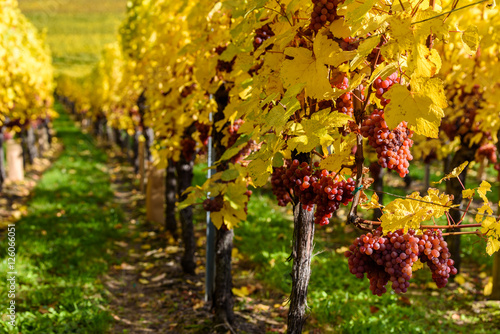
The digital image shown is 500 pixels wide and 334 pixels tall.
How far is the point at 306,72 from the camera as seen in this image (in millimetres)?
1586

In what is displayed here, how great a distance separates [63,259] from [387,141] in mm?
5201

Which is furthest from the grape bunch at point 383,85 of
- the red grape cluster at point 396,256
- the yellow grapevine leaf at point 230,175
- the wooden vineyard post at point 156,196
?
the wooden vineyard post at point 156,196

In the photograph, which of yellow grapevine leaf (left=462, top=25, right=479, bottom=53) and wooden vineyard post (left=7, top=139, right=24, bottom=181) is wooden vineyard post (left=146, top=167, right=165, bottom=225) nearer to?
wooden vineyard post (left=7, top=139, right=24, bottom=181)

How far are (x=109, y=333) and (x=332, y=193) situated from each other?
3.31m

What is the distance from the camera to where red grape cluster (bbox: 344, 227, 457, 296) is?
1.59 meters

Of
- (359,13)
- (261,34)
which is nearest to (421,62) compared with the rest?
(359,13)

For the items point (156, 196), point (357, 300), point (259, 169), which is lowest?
point (357, 300)

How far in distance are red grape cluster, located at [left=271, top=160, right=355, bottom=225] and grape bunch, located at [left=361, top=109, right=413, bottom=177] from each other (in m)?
0.24

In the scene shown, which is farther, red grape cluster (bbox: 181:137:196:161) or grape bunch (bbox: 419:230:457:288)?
red grape cluster (bbox: 181:137:196:161)

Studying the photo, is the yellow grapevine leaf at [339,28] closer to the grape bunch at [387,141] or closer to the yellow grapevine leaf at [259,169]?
the grape bunch at [387,141]

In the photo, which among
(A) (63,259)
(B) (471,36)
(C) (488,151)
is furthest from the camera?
(A) (63,259)

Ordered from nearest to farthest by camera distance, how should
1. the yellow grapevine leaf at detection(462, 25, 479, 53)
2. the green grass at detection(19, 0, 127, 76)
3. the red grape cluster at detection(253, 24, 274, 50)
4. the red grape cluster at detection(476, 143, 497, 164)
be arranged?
the yellow grapevine leaf at detection(462, 25, 479, 53), the red grape cluster at detection(253, 24, 274, 50), the red grape cluster at detection(476, 143, 497, 164), the green grass at detection(19, 0, 127, 76)

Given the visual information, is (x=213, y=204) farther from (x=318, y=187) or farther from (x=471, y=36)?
(x=471, y=36)

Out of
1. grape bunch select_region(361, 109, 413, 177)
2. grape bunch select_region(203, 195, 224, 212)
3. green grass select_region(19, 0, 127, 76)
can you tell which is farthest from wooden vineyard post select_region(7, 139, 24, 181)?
green grass select_region(19, 0, 127, 76)
